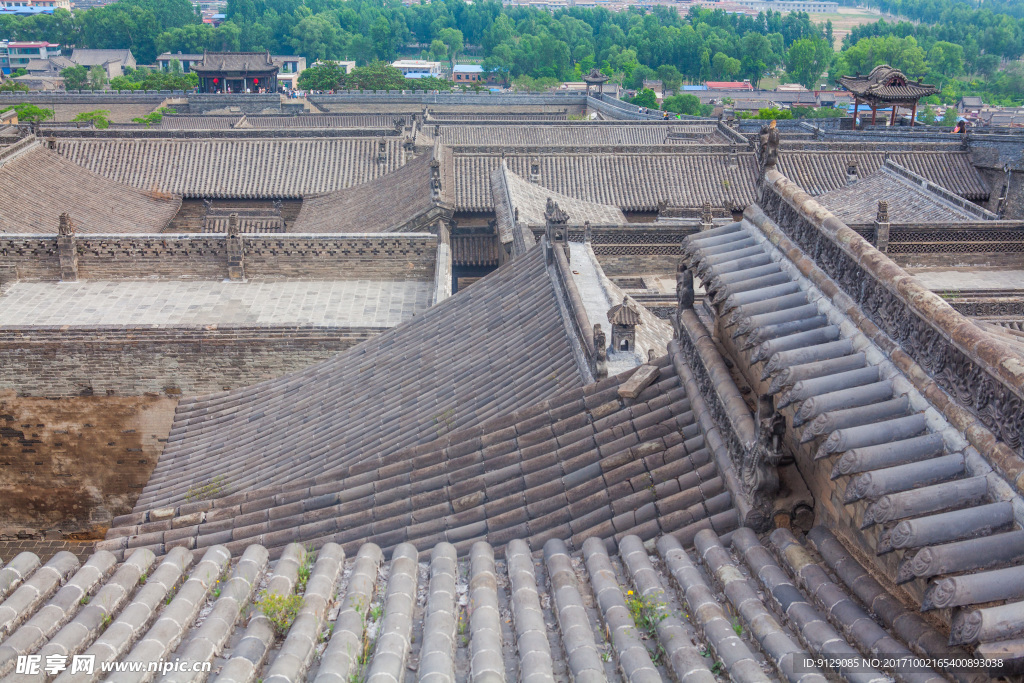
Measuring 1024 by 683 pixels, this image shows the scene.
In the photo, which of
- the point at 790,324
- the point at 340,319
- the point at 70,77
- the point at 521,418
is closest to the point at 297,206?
the point at 340,319

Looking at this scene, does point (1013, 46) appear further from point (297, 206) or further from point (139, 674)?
point (139, 674)

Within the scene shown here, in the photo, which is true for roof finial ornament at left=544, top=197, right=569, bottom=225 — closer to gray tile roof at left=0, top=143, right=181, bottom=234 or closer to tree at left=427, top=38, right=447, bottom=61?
gray tile roof at left=0, top=143, right=181, bottom=234

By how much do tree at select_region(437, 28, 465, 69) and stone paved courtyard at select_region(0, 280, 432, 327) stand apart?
428 feet

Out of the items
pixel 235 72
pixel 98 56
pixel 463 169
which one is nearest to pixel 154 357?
pixel 463 169

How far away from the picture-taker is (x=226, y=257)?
2530 centimetres

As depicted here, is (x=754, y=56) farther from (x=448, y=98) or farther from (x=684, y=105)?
(x=448, y=98)

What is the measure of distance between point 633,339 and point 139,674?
802 centimetres

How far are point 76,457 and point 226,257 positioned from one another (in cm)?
661

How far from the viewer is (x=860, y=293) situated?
7.15m

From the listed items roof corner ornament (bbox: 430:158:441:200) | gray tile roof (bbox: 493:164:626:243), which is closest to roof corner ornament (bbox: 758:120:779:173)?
gray tile roof (bbox: 493:164:626:243)

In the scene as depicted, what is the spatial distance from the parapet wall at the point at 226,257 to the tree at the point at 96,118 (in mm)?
→ 36783

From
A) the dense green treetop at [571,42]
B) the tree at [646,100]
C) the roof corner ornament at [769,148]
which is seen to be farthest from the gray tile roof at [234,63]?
the roof corner ornament at [769,148]

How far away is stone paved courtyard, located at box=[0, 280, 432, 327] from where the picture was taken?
73.6 feet

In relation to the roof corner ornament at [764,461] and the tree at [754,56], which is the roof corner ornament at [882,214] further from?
the tree at [754,56]
